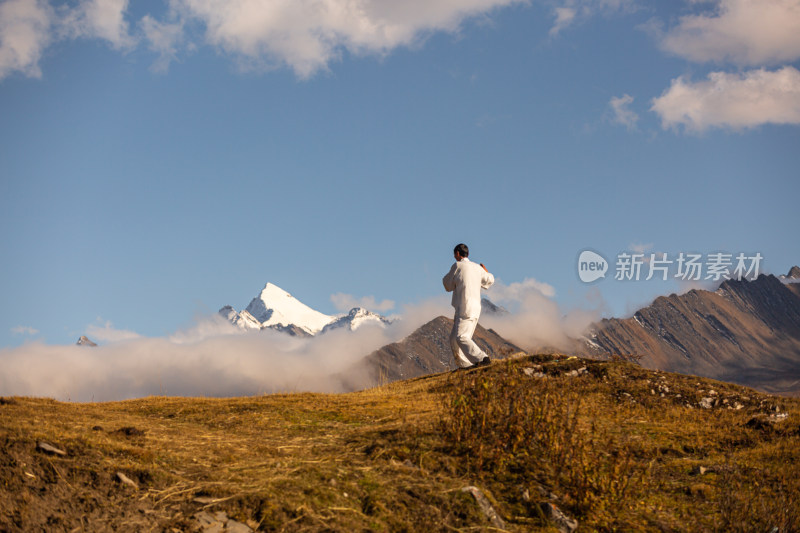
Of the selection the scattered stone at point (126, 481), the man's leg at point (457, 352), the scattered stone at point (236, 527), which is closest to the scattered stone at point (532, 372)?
the man's leg at point (457, 352)

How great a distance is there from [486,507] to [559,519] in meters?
0.92

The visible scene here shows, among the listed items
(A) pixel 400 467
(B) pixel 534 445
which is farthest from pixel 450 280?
(A) pixel 400 467

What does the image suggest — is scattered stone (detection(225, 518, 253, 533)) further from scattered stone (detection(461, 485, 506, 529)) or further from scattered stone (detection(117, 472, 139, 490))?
scattered stone (detection(461, 485, 506, 529))

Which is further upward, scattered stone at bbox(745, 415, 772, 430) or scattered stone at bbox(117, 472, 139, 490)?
scattered stone at bbox(745, 415, 772, 430)

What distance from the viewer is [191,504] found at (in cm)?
852

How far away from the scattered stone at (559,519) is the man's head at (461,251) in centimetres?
962

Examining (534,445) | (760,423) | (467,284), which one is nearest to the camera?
(534,445)

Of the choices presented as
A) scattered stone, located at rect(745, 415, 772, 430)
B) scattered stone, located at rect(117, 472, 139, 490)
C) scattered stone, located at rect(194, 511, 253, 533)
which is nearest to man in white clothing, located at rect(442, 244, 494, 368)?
scattered stone, located at rect(745, 415, 772, 430)

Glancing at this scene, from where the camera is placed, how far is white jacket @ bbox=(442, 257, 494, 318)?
60.1 feet

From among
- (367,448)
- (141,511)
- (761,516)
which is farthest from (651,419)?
(141,511)

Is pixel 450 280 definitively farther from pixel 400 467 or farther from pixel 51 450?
pixel 51 450

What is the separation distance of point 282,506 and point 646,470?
218 inches

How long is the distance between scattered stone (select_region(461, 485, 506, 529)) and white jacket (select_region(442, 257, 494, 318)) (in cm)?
902

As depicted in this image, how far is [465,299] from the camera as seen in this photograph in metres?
18.3
